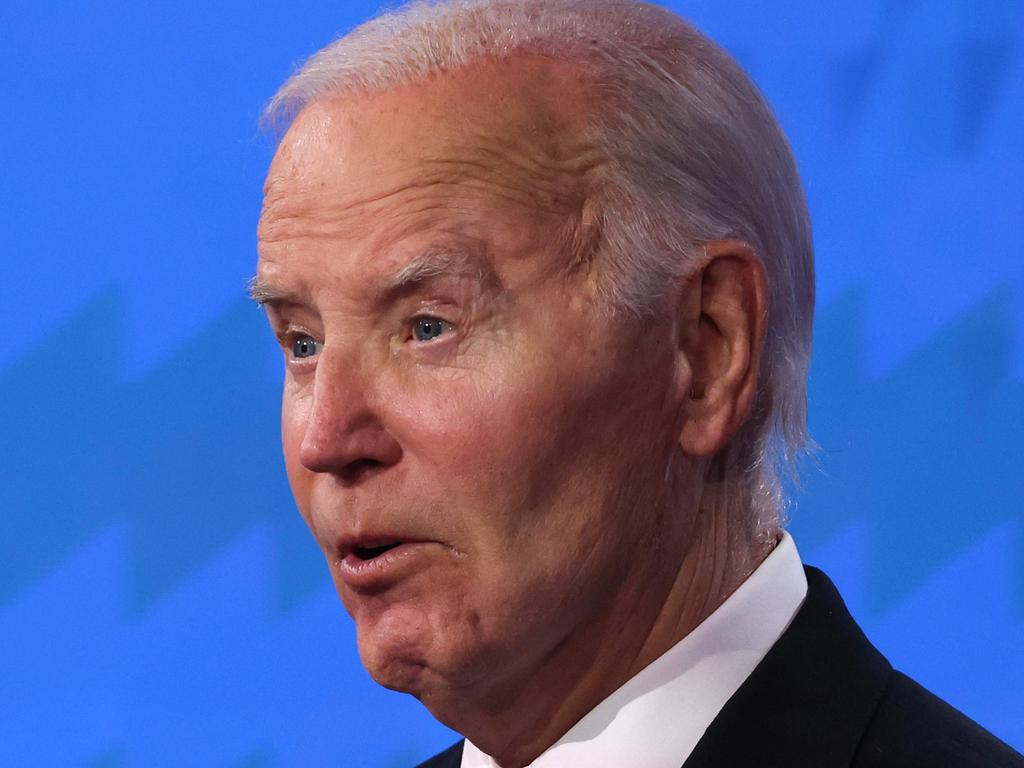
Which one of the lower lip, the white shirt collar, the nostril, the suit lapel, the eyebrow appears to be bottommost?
the suit lapel

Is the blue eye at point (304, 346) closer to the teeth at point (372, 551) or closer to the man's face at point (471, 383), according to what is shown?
the man's face at point (471, 383)

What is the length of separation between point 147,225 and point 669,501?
142cm

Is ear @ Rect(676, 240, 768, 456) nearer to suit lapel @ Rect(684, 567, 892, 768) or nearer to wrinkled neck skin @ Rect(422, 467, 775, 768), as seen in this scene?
wrinkled neck skin @ Rect(422, 467, 775, 768)

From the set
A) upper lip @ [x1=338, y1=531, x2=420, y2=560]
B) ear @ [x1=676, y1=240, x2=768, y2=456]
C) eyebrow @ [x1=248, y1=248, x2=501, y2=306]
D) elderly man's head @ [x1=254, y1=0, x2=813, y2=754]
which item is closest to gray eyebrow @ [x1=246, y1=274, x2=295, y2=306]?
elderly man's head @ [x1=254, y1=0, x2=813, y2=754]

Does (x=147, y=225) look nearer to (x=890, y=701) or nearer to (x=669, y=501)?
(x=669, y=501)

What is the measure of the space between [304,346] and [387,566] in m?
0.25

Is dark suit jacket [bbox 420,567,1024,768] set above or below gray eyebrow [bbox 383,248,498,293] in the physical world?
below

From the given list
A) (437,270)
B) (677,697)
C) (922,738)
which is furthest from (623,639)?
(437,270)

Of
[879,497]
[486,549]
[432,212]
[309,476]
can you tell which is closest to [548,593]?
[486,549]

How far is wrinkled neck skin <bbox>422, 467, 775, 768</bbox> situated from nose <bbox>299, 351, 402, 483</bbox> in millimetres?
244

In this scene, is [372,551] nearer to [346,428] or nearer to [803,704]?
[346,428]

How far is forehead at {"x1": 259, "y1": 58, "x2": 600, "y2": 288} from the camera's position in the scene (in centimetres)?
151

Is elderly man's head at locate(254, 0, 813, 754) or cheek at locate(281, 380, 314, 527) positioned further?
cheek at locate(281, 380, 314, 527)

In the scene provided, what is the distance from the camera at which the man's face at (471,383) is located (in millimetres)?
1491
